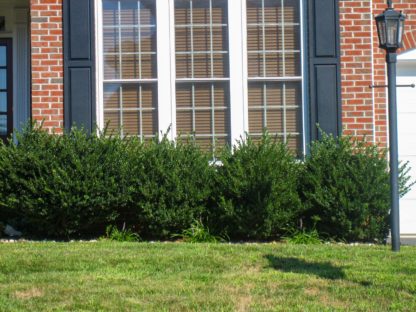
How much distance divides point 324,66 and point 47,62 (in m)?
3.28

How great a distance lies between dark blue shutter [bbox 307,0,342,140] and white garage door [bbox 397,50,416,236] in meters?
1.15

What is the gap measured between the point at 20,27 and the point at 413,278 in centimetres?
719

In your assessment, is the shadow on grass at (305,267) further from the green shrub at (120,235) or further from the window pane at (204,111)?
the window pane at (204,111)

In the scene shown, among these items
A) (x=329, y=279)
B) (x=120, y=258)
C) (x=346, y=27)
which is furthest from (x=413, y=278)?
(x=346, y=27)

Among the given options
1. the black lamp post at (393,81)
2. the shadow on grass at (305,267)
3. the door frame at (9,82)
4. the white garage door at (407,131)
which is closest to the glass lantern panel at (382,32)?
the black lamp post at (393,81)

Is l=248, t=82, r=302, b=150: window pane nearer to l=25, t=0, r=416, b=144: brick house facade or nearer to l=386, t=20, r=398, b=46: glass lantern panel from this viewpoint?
l=25, t=0, r=416, b=144: brick house facade

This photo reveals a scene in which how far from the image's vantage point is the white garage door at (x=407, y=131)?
1050 centimetres

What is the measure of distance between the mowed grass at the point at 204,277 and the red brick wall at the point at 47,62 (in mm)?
1959

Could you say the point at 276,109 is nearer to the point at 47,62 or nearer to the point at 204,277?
the point at 47,62

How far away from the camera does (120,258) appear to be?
296 inches

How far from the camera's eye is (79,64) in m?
9.83

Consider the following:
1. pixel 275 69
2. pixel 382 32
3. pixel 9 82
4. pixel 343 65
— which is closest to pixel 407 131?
pixel 343 65

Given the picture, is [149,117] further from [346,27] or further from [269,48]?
[346,27]

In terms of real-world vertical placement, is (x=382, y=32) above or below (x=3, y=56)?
below
